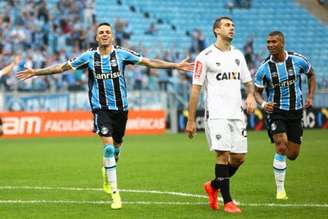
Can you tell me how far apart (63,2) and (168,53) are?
511 centimetres

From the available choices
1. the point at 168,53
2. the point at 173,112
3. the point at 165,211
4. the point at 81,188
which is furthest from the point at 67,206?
the point at 168,53

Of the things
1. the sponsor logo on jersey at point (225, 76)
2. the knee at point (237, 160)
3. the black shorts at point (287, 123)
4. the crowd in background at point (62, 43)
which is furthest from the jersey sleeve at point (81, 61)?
the crowd in background at point (62, 43)

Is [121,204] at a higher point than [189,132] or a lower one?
lower

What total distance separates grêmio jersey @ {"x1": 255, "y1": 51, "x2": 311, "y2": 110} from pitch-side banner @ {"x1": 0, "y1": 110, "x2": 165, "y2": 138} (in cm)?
1973

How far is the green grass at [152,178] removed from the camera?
10.9m

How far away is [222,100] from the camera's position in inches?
433

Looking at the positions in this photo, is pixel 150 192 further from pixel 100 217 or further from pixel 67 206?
pixel 100 217

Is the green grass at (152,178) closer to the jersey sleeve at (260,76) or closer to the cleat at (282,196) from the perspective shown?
the cleat at (282,196)

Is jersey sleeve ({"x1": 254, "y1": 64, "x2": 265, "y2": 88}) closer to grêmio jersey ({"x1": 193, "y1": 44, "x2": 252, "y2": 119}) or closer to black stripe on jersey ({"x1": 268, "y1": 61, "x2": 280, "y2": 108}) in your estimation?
black stripe on jersey ({"x1": 268, "y1": 61, "x2": 280, "y2": 108})

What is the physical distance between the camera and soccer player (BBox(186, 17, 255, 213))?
35.7 feet

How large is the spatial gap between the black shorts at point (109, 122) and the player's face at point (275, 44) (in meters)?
2.34

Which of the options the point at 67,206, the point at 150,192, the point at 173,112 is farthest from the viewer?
the point at 173,112

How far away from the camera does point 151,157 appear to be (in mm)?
21234

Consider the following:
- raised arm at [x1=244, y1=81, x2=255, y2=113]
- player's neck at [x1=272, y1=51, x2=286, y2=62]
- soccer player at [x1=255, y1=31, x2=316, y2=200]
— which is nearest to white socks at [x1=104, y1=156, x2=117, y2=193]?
raised arm at [x1=244, y1=81, x2=255, y2=113]
